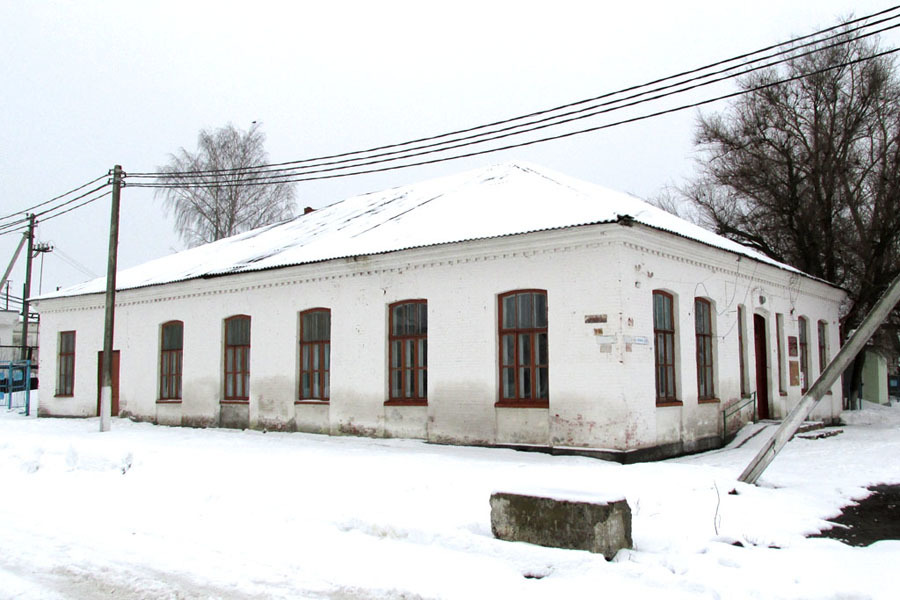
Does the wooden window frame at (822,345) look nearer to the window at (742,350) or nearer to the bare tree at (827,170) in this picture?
the bare tree at (827,170)

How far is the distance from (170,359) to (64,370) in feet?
17.3

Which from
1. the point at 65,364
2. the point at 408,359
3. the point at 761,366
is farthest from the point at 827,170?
the point at 65,364

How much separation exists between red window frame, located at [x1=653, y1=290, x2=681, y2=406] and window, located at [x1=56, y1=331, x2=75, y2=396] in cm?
1668

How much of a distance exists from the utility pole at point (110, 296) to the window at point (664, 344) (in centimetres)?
1071

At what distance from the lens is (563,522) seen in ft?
19.3

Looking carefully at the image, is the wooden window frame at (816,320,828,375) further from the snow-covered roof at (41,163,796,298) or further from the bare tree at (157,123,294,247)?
the bare tree at (157,123,294,247)

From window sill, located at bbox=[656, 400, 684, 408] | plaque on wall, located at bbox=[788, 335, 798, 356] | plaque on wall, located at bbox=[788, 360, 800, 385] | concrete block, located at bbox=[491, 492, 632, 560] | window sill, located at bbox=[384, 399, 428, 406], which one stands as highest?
plaque on wall, located at bbox=[788, 335, 798, 356]

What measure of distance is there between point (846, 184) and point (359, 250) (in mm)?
15040

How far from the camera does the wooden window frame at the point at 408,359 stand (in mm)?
12969

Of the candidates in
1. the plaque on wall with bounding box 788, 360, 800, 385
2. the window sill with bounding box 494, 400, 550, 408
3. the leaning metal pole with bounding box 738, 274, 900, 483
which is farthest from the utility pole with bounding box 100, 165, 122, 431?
the plaque on wall with bounding box 788, 360, 800, 385

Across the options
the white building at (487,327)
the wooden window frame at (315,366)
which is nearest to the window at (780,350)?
the white building at (487,327)

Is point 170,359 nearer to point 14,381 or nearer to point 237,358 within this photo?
point 237,358

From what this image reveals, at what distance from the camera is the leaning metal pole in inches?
311

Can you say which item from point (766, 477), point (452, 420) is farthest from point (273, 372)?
point (766, 477)
